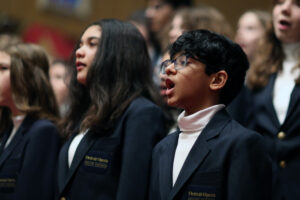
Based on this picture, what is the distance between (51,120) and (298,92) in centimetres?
126

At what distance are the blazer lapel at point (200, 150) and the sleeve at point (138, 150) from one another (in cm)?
31

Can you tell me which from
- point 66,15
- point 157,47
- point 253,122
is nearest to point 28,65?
point 253,122

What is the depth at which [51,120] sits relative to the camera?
2752 millimetres

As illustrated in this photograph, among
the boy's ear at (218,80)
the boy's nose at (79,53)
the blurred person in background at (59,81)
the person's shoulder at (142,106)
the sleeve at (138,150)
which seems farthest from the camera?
the blurred person in background at (59,81)

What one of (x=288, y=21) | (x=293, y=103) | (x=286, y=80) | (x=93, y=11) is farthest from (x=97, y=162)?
(x=93, y=11)

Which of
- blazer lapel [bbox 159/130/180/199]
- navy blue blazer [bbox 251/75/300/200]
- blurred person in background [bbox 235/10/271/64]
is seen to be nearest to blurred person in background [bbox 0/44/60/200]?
blazer lapel [bbox 159/130/180/199]

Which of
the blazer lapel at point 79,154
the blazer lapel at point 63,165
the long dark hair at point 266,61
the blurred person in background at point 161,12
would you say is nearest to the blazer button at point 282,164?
the long dark hair at point 266,61

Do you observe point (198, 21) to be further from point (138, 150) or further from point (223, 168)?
point (223, 168)

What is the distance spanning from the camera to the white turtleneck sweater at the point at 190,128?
1995 millimetres

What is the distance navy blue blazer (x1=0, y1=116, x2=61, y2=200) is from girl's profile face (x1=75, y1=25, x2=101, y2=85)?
339 mm

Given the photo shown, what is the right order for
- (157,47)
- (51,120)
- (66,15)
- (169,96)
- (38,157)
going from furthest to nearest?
1. (66,15)
2. (157,47)
3. (51,120)
4. (38,157)
5. (169,96)

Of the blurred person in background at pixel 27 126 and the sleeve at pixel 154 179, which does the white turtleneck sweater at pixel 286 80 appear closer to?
the sleeve at pixel 154 179

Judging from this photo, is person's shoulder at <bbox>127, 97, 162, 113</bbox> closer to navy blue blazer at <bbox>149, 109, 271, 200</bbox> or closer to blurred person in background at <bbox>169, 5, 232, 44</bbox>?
navy blue blazer at <bbox>149, 109, 271, 200</bbox>

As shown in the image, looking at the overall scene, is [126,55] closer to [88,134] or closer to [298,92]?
[88,134]
